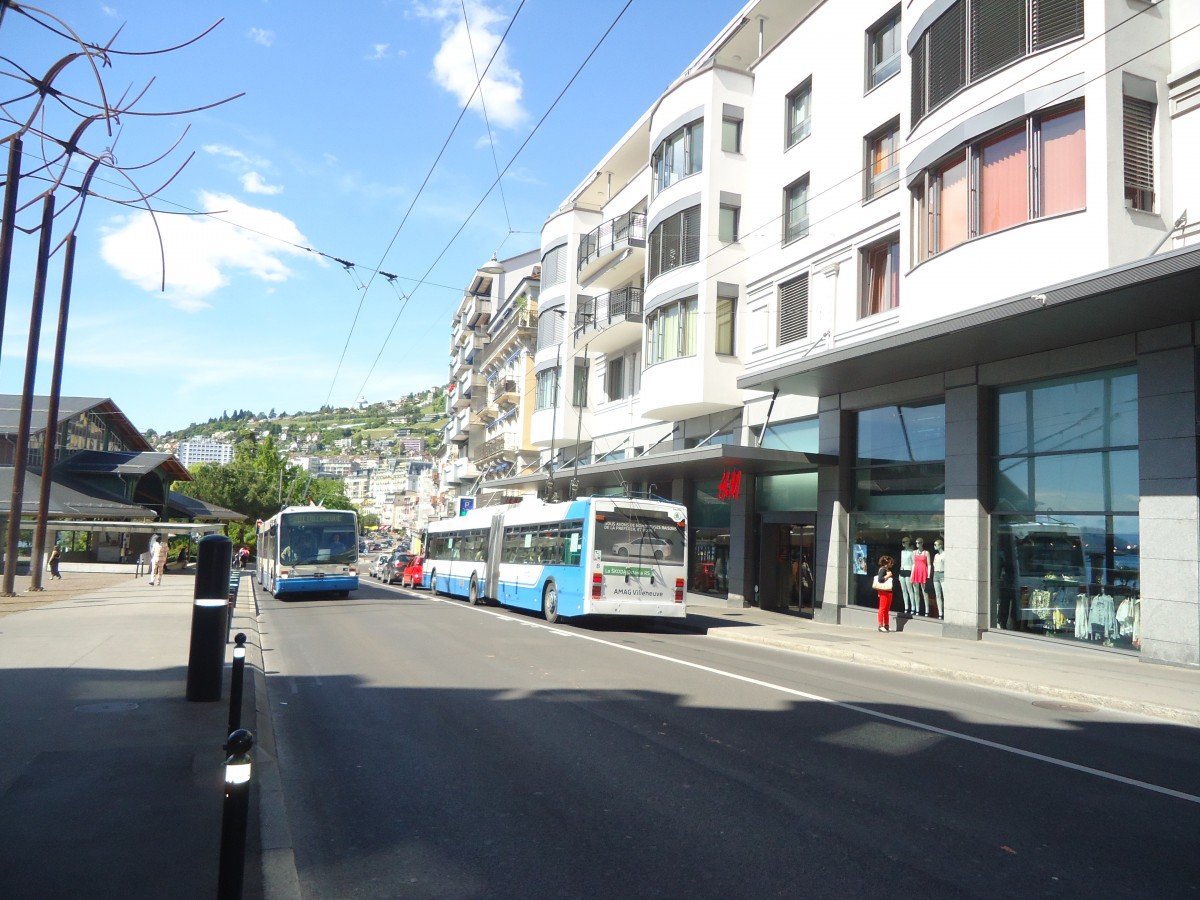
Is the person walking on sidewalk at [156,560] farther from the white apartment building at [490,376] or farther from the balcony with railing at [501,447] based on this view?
the balcony with railing at [501,447]

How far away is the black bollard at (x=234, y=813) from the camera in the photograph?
3658mm

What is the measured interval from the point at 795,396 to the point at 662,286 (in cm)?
621

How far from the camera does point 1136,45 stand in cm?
1561

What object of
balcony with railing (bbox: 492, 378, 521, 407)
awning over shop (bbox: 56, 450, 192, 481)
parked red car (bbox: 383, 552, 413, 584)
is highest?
balcony with railing (bbox: 492, 378, 521, 407)

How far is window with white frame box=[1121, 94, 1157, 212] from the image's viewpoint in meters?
15.4

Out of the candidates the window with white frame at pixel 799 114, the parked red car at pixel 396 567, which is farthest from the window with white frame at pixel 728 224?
the parked red car at pixel 396 567

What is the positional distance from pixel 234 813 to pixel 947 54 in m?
19.0

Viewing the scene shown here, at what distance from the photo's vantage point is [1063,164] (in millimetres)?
15828

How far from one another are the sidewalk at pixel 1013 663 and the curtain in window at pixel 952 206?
24.4 ft

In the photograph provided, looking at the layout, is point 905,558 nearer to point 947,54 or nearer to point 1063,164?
point 1063,164

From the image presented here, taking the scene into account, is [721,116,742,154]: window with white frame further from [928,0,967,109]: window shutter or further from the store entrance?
the store entrance

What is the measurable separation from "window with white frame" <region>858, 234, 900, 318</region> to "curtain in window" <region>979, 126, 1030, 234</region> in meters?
4.06

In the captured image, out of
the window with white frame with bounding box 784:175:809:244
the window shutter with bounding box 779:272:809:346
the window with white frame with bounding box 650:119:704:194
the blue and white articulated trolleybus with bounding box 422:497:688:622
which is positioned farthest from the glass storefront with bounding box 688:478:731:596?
the window with white frame with bounding box 650:119:704:194

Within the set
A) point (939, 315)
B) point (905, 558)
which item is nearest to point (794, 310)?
point (939, 315)
